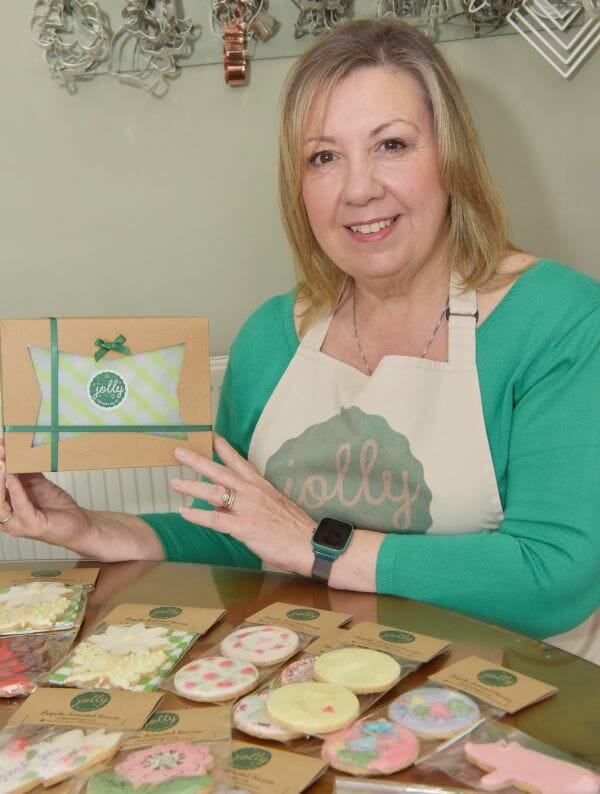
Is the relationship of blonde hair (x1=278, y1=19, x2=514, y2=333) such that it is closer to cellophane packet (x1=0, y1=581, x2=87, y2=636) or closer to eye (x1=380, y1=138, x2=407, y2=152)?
eye (x1=380, y1=138, x2=407, y2=152)

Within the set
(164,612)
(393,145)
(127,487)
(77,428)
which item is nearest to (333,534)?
(164,612)

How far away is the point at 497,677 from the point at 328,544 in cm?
37

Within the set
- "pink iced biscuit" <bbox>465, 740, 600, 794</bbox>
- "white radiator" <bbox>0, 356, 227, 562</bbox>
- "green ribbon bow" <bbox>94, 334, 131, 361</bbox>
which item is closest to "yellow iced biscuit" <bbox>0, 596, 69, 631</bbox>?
"green ribbon bow" <bbox>94, 334, 131, 361</bbox>

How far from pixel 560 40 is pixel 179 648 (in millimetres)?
1734

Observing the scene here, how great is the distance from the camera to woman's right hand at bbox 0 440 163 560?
127cm

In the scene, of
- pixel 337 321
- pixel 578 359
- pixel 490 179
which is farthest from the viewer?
pixel 337 321

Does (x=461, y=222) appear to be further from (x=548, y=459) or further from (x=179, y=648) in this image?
(x=179, y=648)

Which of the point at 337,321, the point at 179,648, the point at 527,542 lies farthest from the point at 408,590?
the point at 337,321

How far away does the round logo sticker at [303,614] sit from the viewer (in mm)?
1013

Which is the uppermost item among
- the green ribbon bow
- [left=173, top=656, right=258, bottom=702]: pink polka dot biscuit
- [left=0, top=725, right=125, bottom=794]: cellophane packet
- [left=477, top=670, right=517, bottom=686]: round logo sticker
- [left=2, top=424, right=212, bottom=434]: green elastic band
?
the green ribbon bow

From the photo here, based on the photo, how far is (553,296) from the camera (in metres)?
1.31

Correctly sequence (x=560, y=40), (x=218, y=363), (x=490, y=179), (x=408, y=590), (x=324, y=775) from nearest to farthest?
(x=324, y=775) < (x=408, y=590) < (x=490, y=179) < (x=560, y=40) < (x=218, y=363)

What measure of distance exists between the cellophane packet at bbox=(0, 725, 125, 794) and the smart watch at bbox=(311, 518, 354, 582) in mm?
431

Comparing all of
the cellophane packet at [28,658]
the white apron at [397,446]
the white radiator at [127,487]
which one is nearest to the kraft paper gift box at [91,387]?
the cellophane packet at [28,658]
